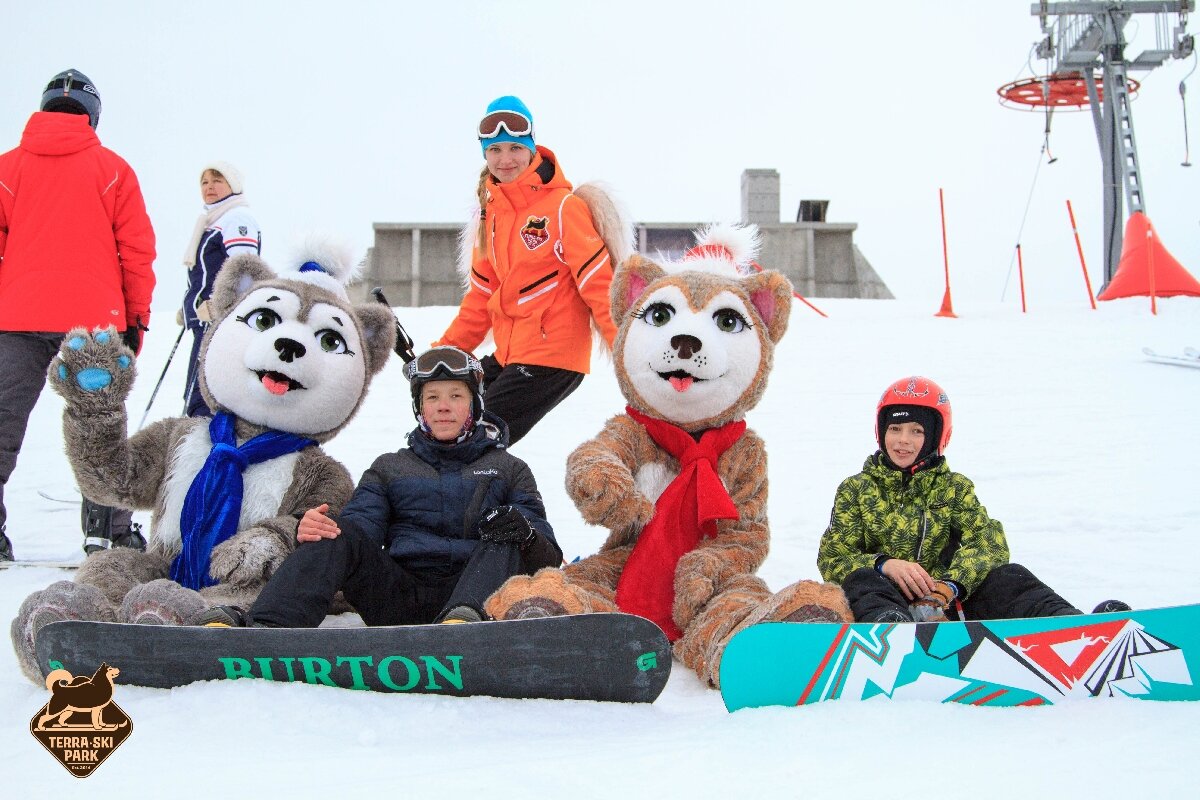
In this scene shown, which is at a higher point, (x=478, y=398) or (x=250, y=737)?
(x=478, y=398)

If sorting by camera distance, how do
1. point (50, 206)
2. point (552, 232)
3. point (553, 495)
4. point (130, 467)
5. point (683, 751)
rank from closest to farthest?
point (683, 751) → point (130, 467) → point (552, 232) → point (50, 206) → point (553, 495)

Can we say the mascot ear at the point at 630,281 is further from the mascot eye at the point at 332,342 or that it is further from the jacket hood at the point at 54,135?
the jacket hood at the point at 54,135

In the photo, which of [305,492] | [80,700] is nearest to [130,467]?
[305,492]

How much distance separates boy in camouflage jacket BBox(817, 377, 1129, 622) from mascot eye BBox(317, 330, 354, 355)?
177 cm

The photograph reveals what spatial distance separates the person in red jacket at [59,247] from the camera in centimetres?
423

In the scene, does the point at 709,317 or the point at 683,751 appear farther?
the point at 709,317

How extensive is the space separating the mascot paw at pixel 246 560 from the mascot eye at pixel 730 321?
5.11ft

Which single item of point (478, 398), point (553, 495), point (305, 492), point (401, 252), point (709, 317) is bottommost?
point (553, 495)

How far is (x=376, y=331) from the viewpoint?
12.3ft

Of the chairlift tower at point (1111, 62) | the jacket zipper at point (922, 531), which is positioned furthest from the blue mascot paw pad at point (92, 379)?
the chairlift tower at point (1111, 62)

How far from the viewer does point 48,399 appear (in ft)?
29.4

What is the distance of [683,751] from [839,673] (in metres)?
0.49

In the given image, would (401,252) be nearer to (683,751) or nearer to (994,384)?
(994,384)

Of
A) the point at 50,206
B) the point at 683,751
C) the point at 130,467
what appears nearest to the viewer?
the point at 683,751
